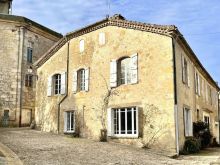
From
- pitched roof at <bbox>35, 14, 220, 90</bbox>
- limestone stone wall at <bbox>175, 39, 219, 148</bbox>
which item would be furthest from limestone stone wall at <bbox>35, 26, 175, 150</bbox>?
limestone stone wall at <bbox>175, 39, 219, 148</bbox>

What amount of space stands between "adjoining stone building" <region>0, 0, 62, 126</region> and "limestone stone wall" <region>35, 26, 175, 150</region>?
15.5 ft

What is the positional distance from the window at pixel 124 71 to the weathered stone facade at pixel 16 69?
1195 centimetres

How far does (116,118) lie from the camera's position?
16844 millimetres

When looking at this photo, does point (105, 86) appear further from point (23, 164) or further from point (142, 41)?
point (23, 164)

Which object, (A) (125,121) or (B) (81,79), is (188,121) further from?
(B) (81,79)

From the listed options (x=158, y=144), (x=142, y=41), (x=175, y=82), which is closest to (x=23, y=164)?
(x=158, y=144)

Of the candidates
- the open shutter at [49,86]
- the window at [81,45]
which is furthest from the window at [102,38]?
the open shutter at [49,86]

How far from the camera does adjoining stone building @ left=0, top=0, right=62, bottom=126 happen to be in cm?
2595

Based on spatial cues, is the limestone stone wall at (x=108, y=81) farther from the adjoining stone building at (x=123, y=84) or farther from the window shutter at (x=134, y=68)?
the window shutter at (x=134, y=68)

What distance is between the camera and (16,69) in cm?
2645

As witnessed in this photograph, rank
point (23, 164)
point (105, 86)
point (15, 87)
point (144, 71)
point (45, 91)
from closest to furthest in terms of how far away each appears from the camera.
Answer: point (23, 164)
point (144, 71)
point (105, 86)
point (45, 91)
point (15, 87)

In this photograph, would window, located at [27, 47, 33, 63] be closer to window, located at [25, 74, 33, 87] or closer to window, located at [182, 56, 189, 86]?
window, located at [25, 74, 33, 87]

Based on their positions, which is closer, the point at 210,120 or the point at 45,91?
the point at 45,91

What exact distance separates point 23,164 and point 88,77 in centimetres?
991
